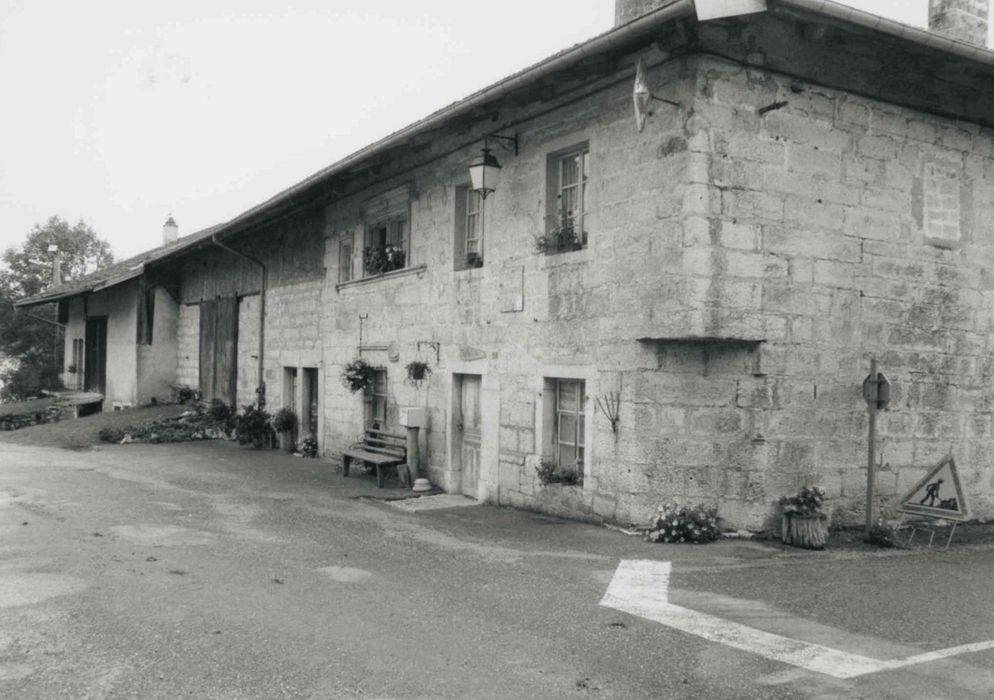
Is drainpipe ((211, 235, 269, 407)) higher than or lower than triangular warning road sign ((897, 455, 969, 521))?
higher

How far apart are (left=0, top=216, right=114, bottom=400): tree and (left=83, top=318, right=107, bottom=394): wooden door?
7.33 metres

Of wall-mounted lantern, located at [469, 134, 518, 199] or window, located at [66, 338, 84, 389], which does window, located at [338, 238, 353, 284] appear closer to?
wall-mounted lantern, located at [469, 134, 518, 199]

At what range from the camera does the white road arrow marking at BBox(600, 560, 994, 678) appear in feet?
15.2

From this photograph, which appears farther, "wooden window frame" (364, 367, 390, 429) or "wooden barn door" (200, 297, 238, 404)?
"wooden barn door" (200, 297, 238, 404)

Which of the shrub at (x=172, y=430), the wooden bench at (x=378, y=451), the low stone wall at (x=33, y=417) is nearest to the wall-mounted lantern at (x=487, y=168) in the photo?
the wooden bench at (x=378, y=451)

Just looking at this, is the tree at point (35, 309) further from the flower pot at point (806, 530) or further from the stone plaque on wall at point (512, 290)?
the flower pot at point (806, 530)

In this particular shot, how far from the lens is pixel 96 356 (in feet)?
81.6

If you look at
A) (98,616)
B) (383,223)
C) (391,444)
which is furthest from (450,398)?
(98,616)

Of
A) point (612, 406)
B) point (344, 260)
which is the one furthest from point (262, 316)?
point (612, 406)

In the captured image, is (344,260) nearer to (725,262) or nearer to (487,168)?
(487,168)

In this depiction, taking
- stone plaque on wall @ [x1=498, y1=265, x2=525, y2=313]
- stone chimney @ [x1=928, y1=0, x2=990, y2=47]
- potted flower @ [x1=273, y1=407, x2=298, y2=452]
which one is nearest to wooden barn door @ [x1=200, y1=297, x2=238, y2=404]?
potted flower @ [x1=273, y1=407, x2=298, y2=452]

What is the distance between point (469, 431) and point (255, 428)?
7140 mm

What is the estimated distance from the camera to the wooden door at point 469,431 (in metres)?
10.7

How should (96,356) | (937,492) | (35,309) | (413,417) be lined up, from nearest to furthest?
1. (937,492)
2. (413,417)
3. (96,356)
4. (35,309)
